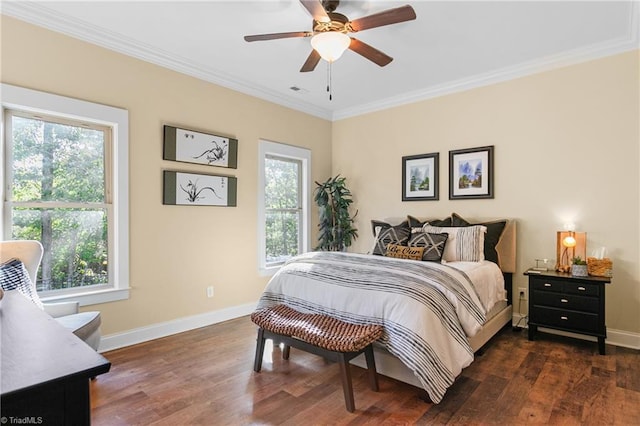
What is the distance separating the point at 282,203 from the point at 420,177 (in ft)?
6.13

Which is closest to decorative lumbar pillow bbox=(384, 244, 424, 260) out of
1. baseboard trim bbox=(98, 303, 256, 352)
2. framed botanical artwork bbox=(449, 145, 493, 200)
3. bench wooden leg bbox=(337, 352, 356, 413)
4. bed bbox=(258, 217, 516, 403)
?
bed bbox=(258, 217, 516, 403)

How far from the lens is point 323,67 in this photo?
3.76 m

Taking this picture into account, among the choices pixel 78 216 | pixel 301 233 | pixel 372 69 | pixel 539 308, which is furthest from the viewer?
pixel 301 233

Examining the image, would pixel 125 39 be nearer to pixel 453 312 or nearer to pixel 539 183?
pixel 453 312

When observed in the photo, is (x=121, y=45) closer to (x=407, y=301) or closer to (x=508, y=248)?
(x=407, y=301)

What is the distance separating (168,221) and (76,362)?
291 cm

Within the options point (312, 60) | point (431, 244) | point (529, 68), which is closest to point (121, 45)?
point (312, 60)

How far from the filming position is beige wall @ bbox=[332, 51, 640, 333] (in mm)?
3205

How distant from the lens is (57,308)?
2492 millimetres

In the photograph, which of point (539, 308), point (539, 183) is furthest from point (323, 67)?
point (539, 308)

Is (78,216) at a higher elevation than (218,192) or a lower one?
lower

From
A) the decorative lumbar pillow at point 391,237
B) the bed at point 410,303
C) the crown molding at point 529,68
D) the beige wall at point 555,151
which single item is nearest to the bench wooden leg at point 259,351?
the bed at point 410,303

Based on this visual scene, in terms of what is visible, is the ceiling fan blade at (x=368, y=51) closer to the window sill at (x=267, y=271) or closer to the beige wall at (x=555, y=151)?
the beige wall at (x=555, y=151)

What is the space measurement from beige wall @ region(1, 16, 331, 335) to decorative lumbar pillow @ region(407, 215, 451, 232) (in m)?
1.93
